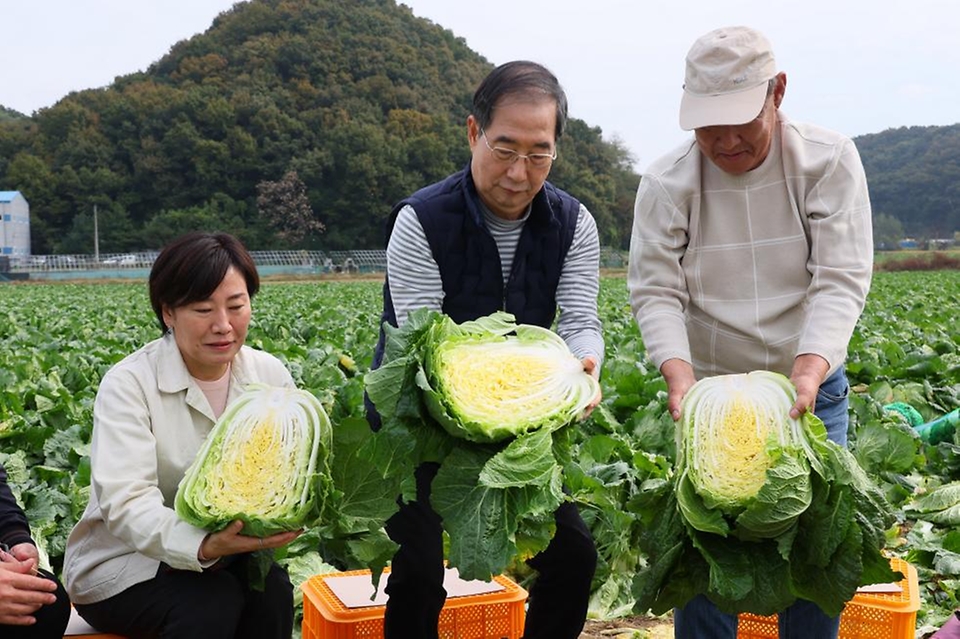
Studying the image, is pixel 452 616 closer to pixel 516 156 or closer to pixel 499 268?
pixel 499 268

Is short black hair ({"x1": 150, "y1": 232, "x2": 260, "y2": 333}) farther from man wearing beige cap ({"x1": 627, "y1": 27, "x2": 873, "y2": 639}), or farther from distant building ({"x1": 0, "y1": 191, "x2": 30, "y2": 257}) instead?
distant building ({"x1": 0, "y1": 191, "x2": 30, "y2": 257})

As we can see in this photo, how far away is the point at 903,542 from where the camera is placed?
4.23 metres

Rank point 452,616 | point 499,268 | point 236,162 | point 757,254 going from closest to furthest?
1. point 757,254
2. point 499,268
3. point 452,616
4. point 236,162

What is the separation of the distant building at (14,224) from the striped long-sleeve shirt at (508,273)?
202 ft

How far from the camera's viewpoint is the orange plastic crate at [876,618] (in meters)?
2.69

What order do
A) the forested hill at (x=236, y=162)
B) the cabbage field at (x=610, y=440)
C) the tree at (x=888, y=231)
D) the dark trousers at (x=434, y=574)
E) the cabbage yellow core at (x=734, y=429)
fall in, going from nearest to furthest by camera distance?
the cabbage yellow core at (x=734, y=429) < the dark trousers at (x=434, y=574) < the cabbage field at (x=610, y=440) < the forested hill at (x=236, y=162) < the tree at (x=888, y=231)

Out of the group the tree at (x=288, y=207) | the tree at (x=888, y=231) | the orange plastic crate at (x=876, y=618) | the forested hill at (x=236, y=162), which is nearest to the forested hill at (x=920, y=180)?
the tree at (x=888, y=231)

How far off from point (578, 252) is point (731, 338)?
504mm

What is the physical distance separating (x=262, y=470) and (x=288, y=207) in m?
55.2

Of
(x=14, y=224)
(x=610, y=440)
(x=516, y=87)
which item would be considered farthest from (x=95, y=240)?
(x=516, y=87)

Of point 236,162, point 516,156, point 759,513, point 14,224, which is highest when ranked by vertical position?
point 236,162

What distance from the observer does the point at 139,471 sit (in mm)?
2326

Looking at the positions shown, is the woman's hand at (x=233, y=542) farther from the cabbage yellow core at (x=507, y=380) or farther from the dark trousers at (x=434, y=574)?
the cabbage yellow core at (x=507, y=380)

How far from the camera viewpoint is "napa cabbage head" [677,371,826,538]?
6.74ft
